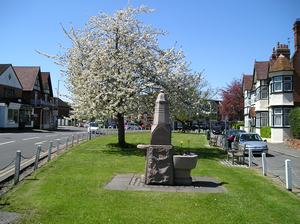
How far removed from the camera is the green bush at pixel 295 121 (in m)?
34.9

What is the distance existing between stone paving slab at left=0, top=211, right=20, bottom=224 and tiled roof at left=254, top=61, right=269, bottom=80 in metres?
44.1

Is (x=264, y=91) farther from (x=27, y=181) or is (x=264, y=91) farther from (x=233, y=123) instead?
(x=27, y=181)

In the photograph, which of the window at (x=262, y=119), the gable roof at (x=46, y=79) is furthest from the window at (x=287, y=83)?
the gable roof at (x=46, y=79)

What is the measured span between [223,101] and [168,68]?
51610 millimetres

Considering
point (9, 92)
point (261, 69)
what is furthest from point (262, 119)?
point (9, 92)

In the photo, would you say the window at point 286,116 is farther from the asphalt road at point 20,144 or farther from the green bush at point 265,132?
the asphalt road at point 20,144

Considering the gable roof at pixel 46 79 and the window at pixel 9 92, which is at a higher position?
the gable roof at pixel 46 79

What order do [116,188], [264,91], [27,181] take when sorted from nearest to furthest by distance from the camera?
[116,188]
[27,181]
[264,91]

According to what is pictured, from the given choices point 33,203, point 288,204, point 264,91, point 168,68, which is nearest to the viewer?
point 33,203

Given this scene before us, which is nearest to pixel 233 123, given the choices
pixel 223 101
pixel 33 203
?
pixel 223 101

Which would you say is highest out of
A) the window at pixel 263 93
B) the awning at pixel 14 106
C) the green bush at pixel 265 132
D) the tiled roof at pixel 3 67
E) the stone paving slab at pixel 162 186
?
the tiled roof at pixel 3 67

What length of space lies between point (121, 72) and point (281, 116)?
2190 cm

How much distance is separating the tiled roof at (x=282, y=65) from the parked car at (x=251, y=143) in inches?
595

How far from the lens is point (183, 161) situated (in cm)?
1183
